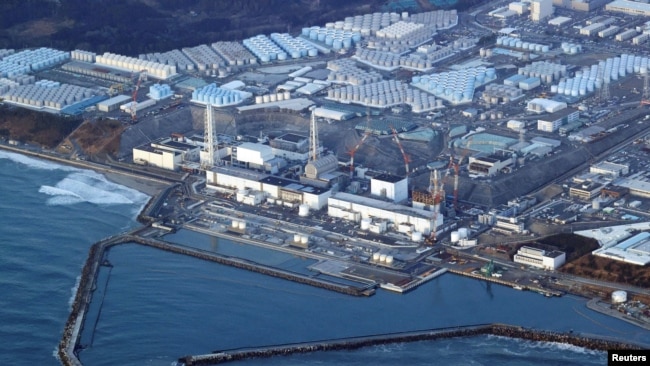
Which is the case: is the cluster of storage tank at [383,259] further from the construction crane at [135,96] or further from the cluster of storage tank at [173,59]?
the cluster of storage tank at [173,59]

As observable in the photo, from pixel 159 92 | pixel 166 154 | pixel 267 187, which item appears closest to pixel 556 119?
pixel 267 187

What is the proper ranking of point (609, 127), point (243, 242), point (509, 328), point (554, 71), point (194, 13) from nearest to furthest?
1. point (509, 328)
2. point (243, 242)
3. point (609, 127)
4. point (554, 71)
5. point (194, 13)

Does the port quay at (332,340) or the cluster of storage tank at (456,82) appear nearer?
the port quay at (332,340)

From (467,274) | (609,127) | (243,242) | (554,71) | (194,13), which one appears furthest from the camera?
(194,13)

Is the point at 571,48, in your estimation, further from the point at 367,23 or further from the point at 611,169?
the point at 611,169

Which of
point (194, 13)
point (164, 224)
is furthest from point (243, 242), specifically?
point (194, 13)

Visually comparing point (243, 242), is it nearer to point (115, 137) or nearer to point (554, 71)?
point (115, 137)

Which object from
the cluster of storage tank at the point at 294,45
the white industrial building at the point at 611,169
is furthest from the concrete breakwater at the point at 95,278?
the cluster of storage tank at the point at 294,45
